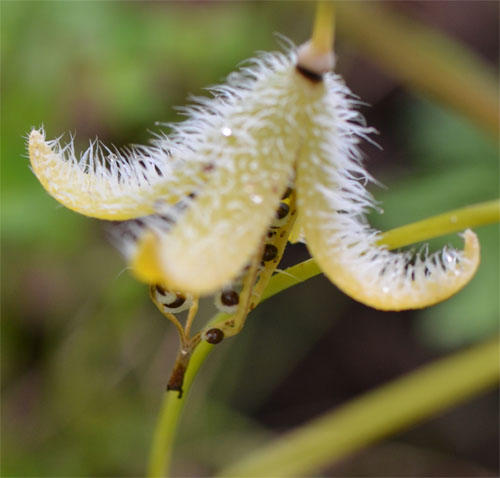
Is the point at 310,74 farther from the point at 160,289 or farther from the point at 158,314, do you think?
the point at 158,314

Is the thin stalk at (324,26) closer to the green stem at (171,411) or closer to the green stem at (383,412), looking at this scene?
the green stem at (171,411)

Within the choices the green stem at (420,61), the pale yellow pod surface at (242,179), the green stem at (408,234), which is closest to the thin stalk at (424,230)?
the green stem at (408,234)

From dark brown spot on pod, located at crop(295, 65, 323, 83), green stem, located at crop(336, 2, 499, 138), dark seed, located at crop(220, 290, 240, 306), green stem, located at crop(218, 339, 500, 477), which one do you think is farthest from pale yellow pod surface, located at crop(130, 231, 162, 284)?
green stem, located at crop(336, 2, 499, 138)

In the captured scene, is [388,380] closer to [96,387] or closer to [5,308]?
[96,387]

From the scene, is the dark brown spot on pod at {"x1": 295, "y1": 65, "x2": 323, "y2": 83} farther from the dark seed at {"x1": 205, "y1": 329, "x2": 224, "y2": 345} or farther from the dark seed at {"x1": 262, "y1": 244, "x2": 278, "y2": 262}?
the dark seed at {"x1": 205, "y1": 329, "x2": 224, "y2": 345}

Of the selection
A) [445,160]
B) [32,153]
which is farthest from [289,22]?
[32,153]

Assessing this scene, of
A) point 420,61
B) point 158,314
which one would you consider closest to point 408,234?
point 420,61
